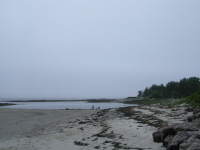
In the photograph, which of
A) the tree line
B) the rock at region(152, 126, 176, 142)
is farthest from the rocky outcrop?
the tree line

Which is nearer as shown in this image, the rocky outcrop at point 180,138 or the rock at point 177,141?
the rocky outcrop at point 180,138

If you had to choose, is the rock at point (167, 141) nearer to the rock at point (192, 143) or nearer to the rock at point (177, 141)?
the rock at point (177, 141)

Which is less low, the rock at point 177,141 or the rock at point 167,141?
the rock at point 177,141

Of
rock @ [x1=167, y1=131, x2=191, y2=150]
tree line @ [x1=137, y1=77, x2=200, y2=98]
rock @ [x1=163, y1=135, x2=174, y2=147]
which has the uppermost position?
tree line @ [x1=137, y1=77, x2=200, y2=98]

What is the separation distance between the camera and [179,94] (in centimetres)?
10125

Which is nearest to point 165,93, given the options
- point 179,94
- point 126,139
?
point 179,94

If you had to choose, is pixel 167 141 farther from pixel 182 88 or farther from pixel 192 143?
pixel 182 88

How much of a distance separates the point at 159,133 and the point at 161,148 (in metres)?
1.04

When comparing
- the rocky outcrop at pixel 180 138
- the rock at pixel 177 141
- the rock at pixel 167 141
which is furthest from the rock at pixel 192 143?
the rock at pixel 167 141

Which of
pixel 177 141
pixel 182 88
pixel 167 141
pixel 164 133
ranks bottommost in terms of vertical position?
A: pixel 167 141

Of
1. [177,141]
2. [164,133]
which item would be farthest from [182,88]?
[177,141]

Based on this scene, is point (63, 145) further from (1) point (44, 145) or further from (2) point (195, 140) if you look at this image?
(2) point (195, 140)

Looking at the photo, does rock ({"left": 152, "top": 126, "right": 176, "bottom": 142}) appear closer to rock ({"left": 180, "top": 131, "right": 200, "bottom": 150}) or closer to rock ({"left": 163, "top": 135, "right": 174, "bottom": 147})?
rock ({"left": 163, "top": 135, "right": 174, "bottom": 147})

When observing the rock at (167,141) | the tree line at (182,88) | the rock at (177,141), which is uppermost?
the tree line at (182,88)
